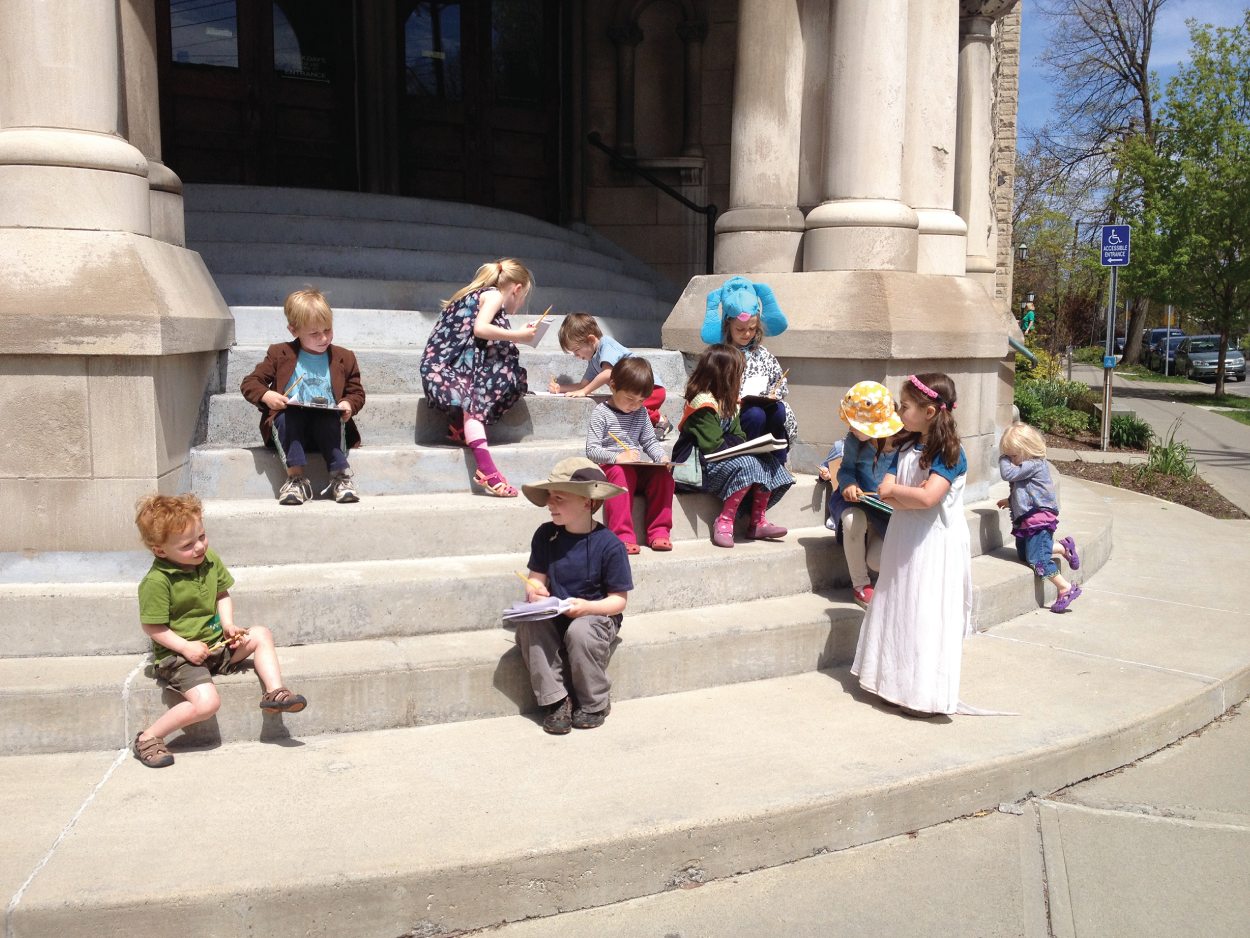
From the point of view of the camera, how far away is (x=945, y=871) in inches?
→ 131

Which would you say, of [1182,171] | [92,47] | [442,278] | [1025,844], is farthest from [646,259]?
[1182,171]

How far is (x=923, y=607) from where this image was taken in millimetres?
4254

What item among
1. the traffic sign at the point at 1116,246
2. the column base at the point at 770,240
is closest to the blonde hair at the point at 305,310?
the column base at the point at 770,240

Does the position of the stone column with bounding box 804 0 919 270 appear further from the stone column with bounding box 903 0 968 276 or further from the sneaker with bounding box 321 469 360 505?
the sneaker with bounding box 321 469 360 505

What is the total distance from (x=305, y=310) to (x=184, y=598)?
63.0 inches

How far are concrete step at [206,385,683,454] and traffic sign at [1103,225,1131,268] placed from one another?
31.6 ft

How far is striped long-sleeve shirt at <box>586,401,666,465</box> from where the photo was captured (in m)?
5.03

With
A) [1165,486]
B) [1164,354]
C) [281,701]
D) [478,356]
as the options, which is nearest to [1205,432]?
[1165,486]

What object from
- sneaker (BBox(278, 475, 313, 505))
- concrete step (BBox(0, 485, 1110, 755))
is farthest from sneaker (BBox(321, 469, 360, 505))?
concrete step (BBox(0, 485, 1110, 755))

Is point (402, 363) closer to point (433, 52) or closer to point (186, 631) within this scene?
point (186, 631)

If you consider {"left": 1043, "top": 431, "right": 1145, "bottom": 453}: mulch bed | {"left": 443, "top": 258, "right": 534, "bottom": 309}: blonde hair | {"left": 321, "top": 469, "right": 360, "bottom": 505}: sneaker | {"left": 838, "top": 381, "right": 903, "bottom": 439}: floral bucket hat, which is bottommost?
{"left": 1043, "top": 431, "right": 1145, "bottom": 453}: mulch bed

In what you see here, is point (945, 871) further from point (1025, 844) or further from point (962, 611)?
point (962, 611)

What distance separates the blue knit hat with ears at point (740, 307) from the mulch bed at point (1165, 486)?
219 inches

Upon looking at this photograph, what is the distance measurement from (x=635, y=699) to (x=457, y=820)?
1.24m
